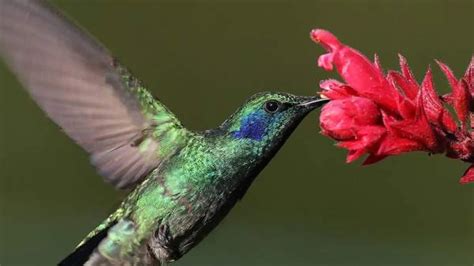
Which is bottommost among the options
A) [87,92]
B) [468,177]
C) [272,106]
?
[468,177]

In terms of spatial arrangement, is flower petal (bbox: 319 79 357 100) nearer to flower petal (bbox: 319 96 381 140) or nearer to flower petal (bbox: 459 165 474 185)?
flower petal (bbox: 319 96 381 140)

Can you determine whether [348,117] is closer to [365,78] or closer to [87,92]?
[365,78]

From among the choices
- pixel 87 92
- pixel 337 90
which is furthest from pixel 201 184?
pixel 337 90

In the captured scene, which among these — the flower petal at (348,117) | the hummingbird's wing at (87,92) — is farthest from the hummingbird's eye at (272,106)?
the flower petal at (348,117)

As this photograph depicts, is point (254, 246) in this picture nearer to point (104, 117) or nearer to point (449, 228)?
point (449, 228)

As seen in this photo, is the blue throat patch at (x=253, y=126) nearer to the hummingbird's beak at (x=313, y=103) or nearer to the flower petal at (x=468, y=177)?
the hummingbird's beak at (x=313, y=103)
